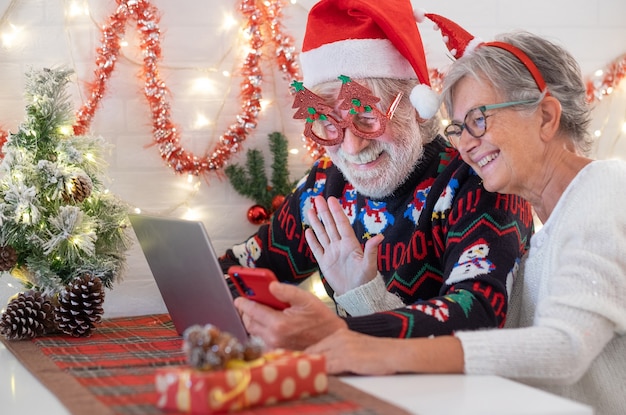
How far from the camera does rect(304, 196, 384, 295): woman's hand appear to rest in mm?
1855

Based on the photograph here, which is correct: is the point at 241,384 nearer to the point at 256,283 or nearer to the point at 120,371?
the point at 256,283

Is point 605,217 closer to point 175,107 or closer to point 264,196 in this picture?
point 264,196

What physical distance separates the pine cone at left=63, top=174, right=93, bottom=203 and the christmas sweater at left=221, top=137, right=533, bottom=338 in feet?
1.55

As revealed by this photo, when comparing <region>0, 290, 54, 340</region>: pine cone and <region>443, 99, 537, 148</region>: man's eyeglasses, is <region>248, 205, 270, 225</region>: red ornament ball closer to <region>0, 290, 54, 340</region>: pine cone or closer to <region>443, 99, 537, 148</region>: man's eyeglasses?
<region>0, 290, 54, 340</region>: pine cone

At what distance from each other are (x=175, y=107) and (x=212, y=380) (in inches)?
66.1

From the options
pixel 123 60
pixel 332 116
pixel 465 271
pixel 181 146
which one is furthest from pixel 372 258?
pixel 123 60

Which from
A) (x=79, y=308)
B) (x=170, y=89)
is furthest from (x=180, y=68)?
(x=79, y=308)

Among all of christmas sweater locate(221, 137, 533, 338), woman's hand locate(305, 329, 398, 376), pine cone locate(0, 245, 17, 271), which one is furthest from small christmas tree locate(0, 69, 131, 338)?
woman's hand locate(305, 329, 398, 376)

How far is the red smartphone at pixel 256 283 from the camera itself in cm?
134

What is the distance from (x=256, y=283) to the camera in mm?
1392

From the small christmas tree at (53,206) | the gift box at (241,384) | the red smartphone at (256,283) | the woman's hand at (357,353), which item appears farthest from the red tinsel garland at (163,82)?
the gift box at (241,384)

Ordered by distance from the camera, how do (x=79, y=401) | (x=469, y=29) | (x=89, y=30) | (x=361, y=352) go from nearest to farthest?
(x=79, y=401), (x=361, y=352), (x=89, y=30), (x=469, y=29)

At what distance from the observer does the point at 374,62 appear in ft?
6.75

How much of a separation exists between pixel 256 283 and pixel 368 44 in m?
0.89
